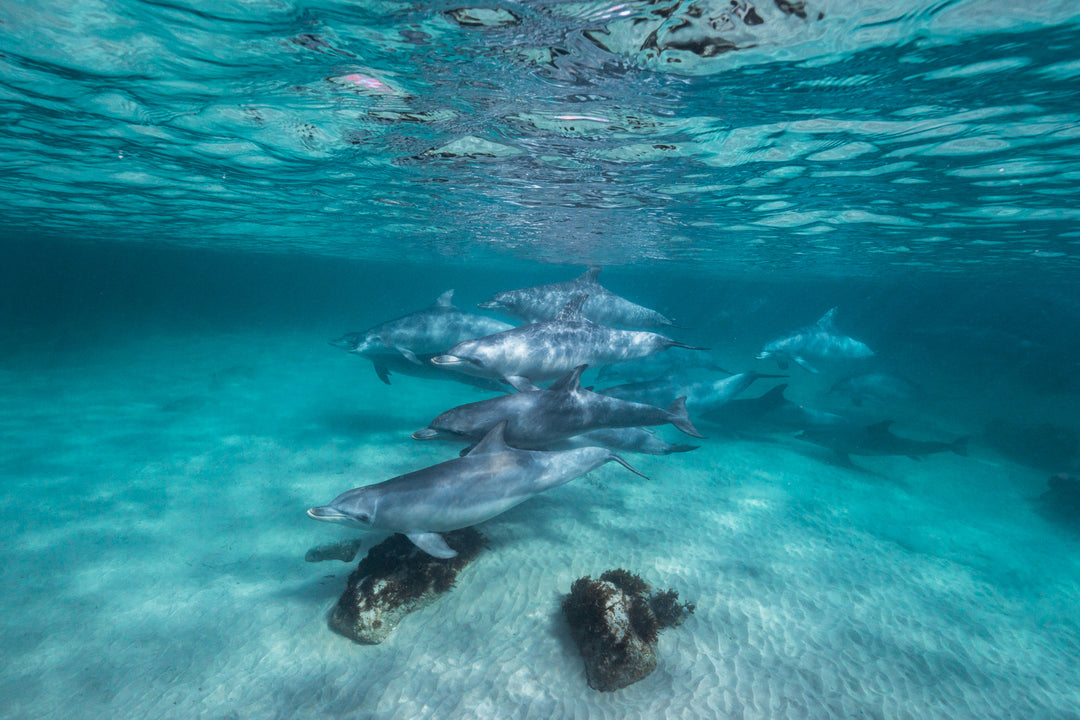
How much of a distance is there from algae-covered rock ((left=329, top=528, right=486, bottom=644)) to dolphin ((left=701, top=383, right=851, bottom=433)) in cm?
1188

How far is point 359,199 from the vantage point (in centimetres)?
1852

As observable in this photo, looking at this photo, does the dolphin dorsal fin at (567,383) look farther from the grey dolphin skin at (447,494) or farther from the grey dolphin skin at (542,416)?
the grey dolphin skin at (447,494)

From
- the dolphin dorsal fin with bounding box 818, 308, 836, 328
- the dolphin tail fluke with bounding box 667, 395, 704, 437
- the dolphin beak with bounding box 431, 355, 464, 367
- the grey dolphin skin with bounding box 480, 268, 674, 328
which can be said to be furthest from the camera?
the dolphin dorsal fin with bounding box 818, 308, 836, 328

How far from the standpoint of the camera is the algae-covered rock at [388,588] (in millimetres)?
5906

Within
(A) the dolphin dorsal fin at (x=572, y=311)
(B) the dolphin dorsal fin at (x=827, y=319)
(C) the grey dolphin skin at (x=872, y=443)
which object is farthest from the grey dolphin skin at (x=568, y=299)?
(B) the dolphin dorsal fin at (x=827, y=319)

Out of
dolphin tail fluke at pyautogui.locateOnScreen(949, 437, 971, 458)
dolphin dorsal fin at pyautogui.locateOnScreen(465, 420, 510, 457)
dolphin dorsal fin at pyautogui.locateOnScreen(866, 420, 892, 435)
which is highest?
dolphin dorsal fin at pyautogui.locateOnScreen(465, 420, 510, 457)

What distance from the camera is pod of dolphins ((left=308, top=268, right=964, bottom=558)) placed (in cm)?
622

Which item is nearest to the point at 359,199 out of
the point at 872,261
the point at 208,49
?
the point at 208,49

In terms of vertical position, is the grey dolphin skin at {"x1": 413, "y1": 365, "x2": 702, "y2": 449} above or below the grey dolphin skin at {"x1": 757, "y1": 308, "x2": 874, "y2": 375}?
above

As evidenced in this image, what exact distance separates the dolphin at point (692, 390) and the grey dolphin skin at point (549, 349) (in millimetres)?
2393

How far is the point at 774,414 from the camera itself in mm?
16047

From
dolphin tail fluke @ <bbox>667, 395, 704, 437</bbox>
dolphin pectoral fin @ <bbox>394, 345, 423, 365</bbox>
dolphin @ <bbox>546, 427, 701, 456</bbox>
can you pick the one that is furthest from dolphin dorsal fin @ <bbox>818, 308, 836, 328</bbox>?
dolphin pectoral fin @ <bbox>394, 345, 423, 365</bbox>

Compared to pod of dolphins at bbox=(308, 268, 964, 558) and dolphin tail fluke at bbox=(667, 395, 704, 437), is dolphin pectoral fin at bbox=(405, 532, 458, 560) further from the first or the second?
dolphin tail fluke at bbox=(667, 395, 704, 437)

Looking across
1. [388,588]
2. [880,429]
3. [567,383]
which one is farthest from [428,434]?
[880,429]
